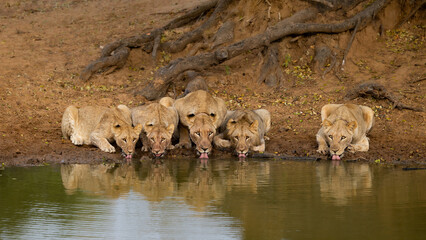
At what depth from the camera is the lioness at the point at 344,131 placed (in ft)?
44.7

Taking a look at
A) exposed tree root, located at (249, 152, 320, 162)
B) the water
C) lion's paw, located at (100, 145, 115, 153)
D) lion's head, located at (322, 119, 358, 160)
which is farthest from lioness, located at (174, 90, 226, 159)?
lion's head, located at (322, 119, 358, 160)

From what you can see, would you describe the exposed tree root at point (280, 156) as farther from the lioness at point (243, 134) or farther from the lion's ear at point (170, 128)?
the lion's ear at point (170, 128)

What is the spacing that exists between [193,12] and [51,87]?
5.75m

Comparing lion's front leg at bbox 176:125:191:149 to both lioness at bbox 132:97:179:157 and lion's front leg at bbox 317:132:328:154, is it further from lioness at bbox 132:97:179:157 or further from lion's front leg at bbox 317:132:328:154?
lion's front leg at bbox 317:132:328:154

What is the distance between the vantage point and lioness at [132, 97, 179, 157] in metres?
13.8

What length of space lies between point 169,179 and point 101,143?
3.16 meters

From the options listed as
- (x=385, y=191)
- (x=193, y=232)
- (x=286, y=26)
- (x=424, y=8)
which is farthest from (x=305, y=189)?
(x=424, y=8)

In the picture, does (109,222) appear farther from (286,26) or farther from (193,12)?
(193,12)

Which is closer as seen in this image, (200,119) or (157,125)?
(157,125)

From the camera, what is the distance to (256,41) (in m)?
19.1

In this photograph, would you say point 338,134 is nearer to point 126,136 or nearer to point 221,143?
point 221,143

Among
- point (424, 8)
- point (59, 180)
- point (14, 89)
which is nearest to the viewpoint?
point (59, 180)

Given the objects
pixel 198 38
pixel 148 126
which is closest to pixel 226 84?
pixel 198 38

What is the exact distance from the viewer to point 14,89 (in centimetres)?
1745
